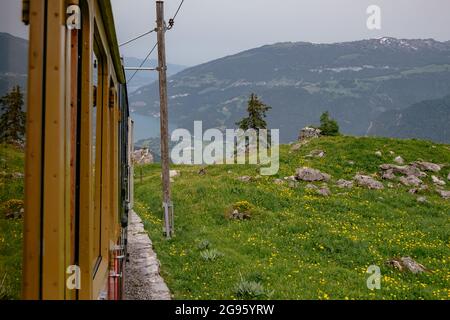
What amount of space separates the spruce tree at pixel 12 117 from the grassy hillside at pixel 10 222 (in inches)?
2.3

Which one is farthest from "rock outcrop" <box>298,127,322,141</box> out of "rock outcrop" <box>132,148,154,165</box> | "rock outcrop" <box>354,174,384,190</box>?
"rock outcrop" <box>132,148,154,165</box>

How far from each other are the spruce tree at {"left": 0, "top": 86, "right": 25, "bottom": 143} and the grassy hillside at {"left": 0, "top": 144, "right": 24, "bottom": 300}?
0.06 meters

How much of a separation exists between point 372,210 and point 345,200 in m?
1.30

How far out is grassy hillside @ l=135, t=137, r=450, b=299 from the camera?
807cm

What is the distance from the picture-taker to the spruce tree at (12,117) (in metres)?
2.12

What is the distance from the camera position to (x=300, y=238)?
11.5 meters

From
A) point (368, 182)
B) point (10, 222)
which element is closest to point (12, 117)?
point (10, 222)

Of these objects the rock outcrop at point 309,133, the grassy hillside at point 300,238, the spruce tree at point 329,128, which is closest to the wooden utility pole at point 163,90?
the grassy hillside at point 300,238

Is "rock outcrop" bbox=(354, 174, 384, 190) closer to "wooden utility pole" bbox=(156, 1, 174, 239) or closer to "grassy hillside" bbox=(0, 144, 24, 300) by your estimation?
"wooden utility pole" bbox=(156, 1, 174, 239)

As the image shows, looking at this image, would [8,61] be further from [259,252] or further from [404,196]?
[404,196]

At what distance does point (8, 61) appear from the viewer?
218cm

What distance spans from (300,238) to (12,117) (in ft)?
33.3

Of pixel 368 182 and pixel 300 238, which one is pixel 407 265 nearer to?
pixel 300 238

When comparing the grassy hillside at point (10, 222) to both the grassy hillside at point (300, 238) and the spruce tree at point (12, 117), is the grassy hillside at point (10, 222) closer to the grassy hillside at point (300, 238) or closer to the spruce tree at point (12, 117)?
the spruce tree at point (12, 117)
